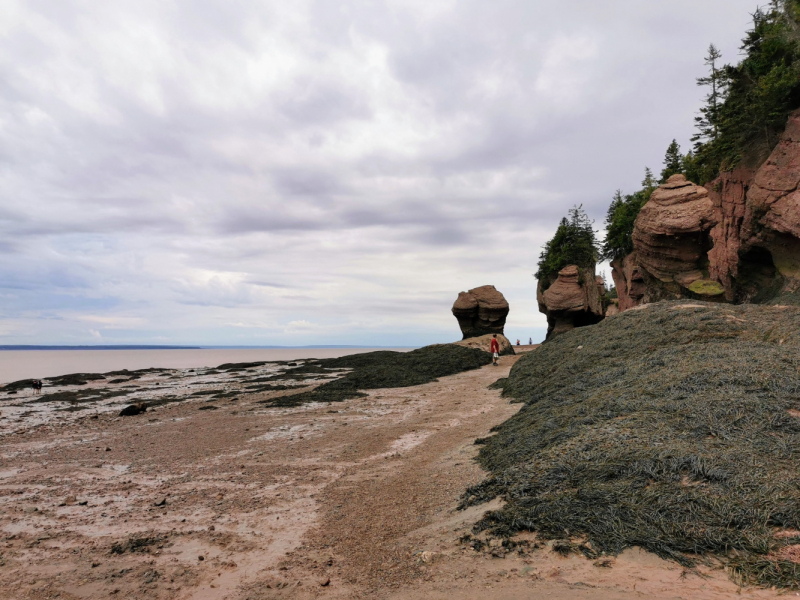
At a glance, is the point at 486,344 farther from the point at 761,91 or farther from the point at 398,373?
the point at 761,91

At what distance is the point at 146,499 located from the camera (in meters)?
7.79

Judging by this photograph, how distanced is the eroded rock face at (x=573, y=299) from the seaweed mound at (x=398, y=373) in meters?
14.6

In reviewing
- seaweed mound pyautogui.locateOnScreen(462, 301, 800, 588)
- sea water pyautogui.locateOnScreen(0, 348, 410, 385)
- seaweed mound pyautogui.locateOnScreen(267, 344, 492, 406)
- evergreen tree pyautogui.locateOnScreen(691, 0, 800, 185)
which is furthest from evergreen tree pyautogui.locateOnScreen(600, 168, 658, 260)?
sea water pyautogui.locateOnScreen(0, 348, 410, 385)

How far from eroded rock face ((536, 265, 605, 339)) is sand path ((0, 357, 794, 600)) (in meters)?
34.5

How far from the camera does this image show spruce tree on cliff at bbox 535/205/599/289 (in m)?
47.6

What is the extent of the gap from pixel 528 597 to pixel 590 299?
45.6 metres


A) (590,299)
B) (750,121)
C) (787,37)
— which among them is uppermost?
(787,37)

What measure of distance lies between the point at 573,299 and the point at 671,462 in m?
41.3

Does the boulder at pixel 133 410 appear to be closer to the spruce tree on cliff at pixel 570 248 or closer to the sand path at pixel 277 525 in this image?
the sand path at pixel 277 525

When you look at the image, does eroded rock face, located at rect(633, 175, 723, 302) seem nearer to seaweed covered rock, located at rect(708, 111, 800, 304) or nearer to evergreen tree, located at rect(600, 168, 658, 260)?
seaweed covered rock, located at rect(708, 111, 800, 304)

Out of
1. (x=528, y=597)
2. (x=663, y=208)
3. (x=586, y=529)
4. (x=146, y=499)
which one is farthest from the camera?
(x=663, y=208)

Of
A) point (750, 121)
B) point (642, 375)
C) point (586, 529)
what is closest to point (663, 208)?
point (750, 121)

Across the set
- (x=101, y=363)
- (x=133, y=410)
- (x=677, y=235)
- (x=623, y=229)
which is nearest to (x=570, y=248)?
(x=623, y=229)

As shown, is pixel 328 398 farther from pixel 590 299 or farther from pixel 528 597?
pixel 590 299
